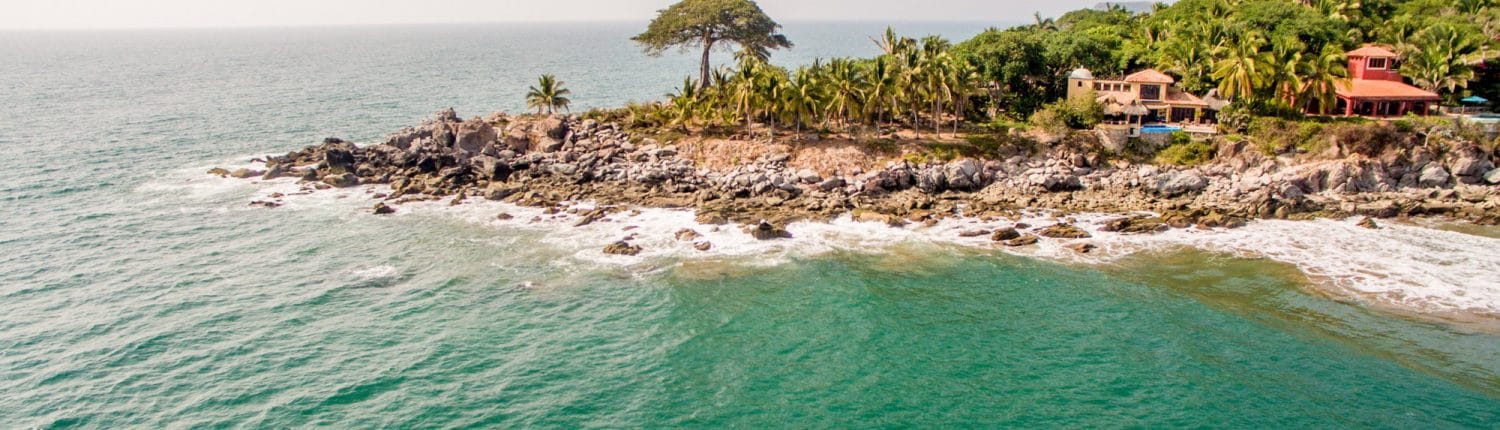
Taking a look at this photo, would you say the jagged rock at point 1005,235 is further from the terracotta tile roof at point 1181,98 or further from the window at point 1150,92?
the terracotta tile roof at point 1181,98

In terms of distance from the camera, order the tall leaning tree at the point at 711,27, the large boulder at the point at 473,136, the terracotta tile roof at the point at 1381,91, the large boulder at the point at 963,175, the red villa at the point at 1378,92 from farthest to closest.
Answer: the tall leaning tree at the point at 711,27 → the large boulder at the point at 473,136 → the red villa at the point at 1378,92 → the terracotta tile roof at the point at 1381,91 → the large boulder at the point at 963,175

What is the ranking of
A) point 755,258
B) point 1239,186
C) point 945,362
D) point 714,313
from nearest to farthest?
1. point 945,362
2. point 714,313
3. point 755,258
4. point 1239,186

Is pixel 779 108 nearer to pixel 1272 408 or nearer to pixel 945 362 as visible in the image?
pixel 945 362

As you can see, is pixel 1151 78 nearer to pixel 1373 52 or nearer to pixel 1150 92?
pixel 1150 92

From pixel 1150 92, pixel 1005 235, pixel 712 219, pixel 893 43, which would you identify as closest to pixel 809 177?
pixel 712 219

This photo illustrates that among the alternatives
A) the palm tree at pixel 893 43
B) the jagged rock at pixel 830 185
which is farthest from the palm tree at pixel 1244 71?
the jagged rock at pixel 830 185

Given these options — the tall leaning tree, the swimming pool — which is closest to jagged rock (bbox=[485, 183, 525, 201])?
the tall leaning tree

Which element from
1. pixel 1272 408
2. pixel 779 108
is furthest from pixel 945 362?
pixel 779 108
